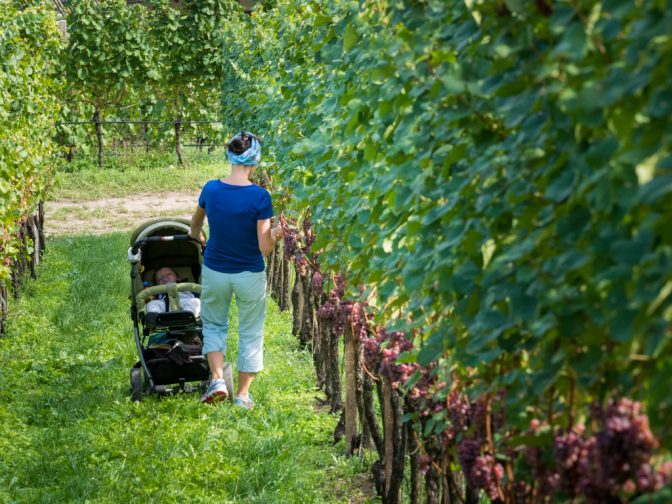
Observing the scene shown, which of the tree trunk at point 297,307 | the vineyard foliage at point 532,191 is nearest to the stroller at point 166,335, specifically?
the tree trunk at point 297,307

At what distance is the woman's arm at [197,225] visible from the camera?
7.00m

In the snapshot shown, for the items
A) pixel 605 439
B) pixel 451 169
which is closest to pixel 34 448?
pixel 451 169

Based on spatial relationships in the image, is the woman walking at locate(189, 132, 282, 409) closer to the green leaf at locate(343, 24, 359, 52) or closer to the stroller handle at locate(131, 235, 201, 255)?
the stroller handle at locate(131, 235, 201, 255)

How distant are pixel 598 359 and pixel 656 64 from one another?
2.10 feet

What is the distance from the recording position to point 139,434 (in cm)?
633

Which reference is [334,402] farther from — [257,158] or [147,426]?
[257,158]

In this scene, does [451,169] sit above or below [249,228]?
above

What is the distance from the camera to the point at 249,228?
664 centimetres

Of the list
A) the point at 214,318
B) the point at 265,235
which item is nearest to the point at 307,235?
the point at 265,235

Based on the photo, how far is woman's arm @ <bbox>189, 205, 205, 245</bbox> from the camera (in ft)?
23.0

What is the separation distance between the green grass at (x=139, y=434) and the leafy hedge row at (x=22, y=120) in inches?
38.3

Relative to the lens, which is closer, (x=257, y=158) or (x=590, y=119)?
(x=590, y=119)

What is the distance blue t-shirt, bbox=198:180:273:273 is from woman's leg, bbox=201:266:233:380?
121 millimetres

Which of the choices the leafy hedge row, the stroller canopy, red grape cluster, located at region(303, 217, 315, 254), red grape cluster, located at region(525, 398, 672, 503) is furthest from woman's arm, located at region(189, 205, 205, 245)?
red grape cluster, located at region(525, 398, 672, 503)
